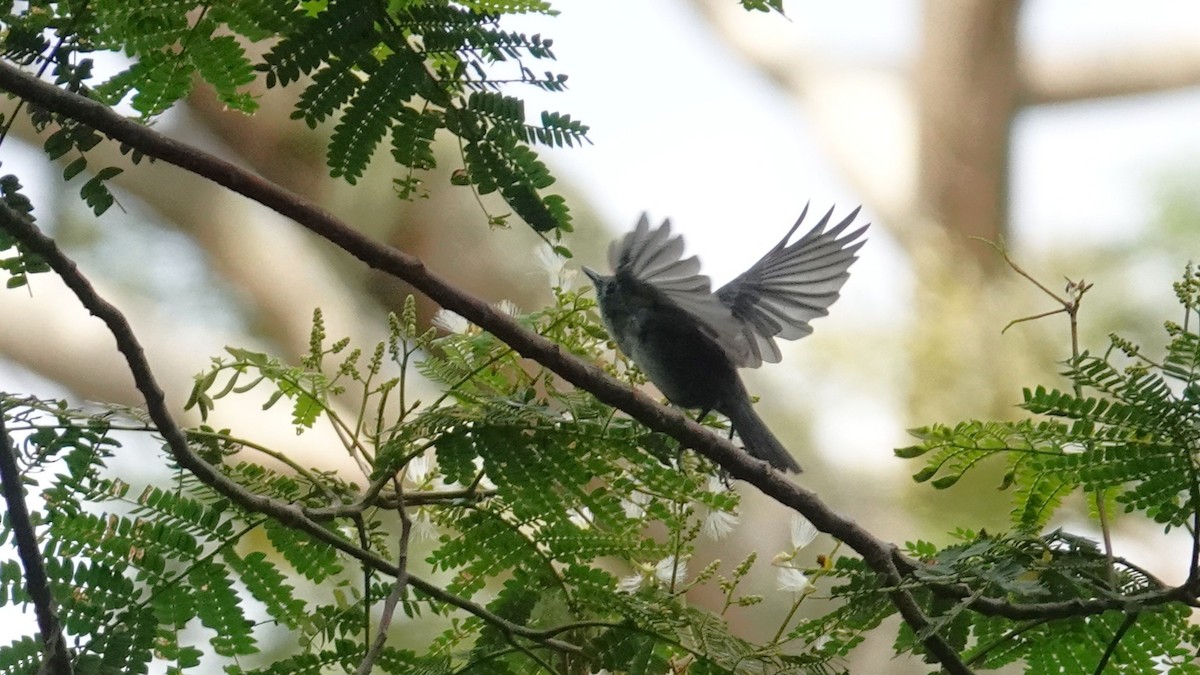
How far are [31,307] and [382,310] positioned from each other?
33.4 inches

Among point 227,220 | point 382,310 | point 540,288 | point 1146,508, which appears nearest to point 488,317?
point 1146,508

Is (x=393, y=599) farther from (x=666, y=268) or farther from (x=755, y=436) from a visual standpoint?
(x=755, y=436)

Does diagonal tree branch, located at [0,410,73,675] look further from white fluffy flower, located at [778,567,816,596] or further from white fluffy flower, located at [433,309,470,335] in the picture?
white fluffy flower, located at [778,567,816,596]

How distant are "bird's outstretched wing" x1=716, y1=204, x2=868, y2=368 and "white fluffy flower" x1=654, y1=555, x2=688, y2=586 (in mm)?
373

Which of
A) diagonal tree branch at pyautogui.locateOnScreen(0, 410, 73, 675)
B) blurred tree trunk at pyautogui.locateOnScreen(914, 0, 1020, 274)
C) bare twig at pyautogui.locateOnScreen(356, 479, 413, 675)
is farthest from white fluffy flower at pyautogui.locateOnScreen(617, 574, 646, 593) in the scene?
blurred tree trunk at pyautogui.locateOnScreen(914, 0, 1020, 274)

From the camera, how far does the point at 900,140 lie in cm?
298

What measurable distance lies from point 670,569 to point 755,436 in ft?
1.07

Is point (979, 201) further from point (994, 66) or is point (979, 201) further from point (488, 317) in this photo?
point (488, 317)

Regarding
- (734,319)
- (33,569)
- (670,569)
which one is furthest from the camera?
(734,319)

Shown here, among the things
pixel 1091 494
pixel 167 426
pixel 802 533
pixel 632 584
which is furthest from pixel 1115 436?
pixel 167 426

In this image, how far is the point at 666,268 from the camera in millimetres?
1169

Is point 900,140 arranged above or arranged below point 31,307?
above

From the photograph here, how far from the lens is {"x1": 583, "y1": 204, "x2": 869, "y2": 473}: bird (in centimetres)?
132

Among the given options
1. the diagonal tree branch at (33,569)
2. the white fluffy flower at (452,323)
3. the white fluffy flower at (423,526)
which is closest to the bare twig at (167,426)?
the diagonal tree branch at (33,569)
